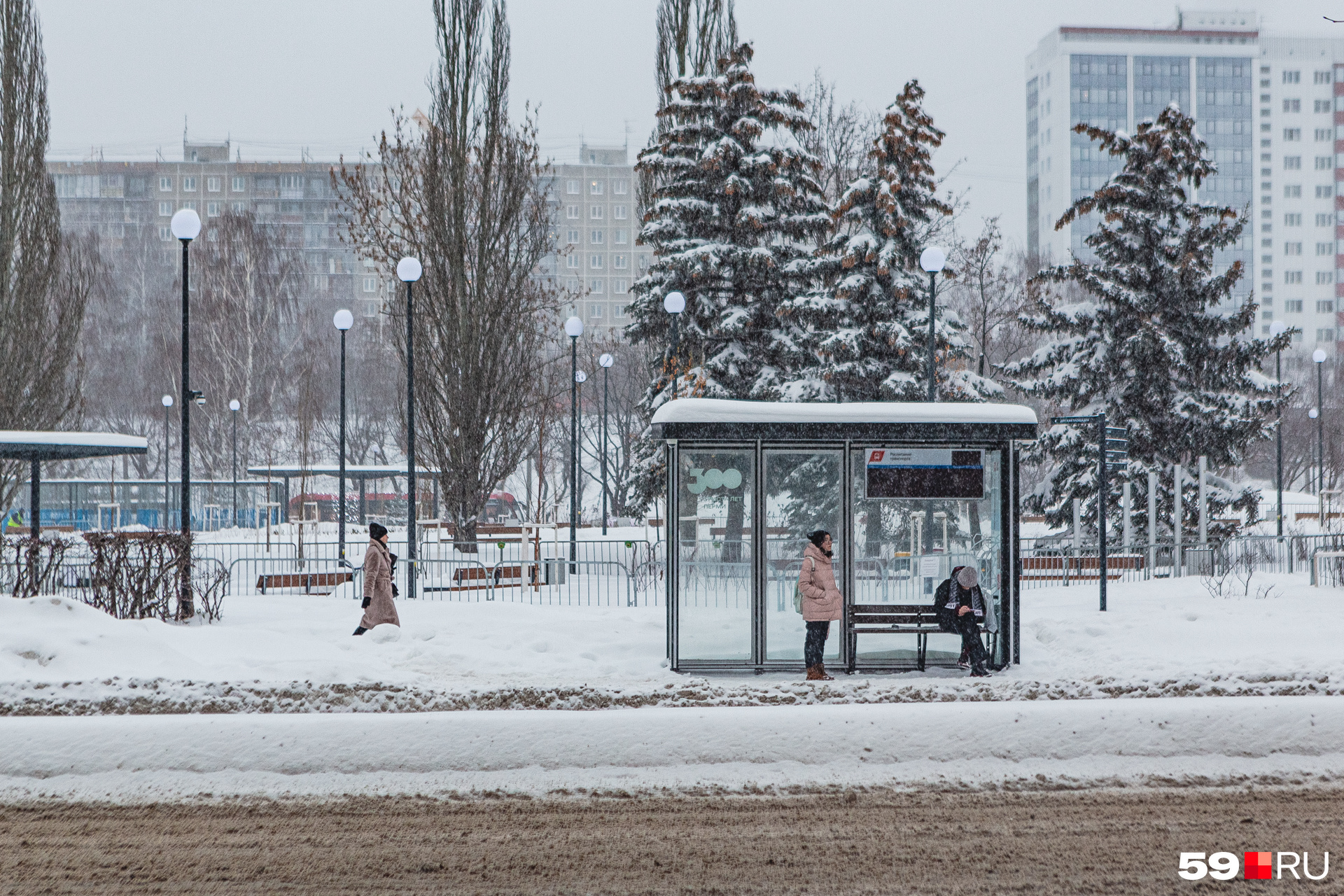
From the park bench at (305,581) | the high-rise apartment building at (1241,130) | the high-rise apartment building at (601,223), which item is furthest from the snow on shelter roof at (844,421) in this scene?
the high-rise apartment building at (1241,130)

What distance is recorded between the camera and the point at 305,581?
21.1m

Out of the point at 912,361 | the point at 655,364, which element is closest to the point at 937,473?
the point at 912,361

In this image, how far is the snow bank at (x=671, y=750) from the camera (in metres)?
7.50

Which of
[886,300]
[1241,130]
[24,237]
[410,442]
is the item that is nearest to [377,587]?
[410,442]

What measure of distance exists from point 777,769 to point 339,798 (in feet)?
9.30

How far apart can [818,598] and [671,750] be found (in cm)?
361

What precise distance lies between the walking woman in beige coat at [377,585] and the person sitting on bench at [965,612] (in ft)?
20.2

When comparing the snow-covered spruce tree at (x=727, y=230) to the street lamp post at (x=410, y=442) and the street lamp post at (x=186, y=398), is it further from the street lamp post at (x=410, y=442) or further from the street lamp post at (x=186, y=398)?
the street lamp post at (x=186, y=398)

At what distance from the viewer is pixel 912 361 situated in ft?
80.9

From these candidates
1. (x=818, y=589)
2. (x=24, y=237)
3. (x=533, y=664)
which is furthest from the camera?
(x=24, y=237)

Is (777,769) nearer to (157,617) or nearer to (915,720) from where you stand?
(915,720)

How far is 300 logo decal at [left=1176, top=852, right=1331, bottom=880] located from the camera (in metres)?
5.80

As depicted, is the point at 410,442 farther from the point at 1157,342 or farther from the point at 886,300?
the point at 1157,342

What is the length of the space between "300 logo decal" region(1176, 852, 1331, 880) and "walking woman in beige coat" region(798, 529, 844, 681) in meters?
5.28
